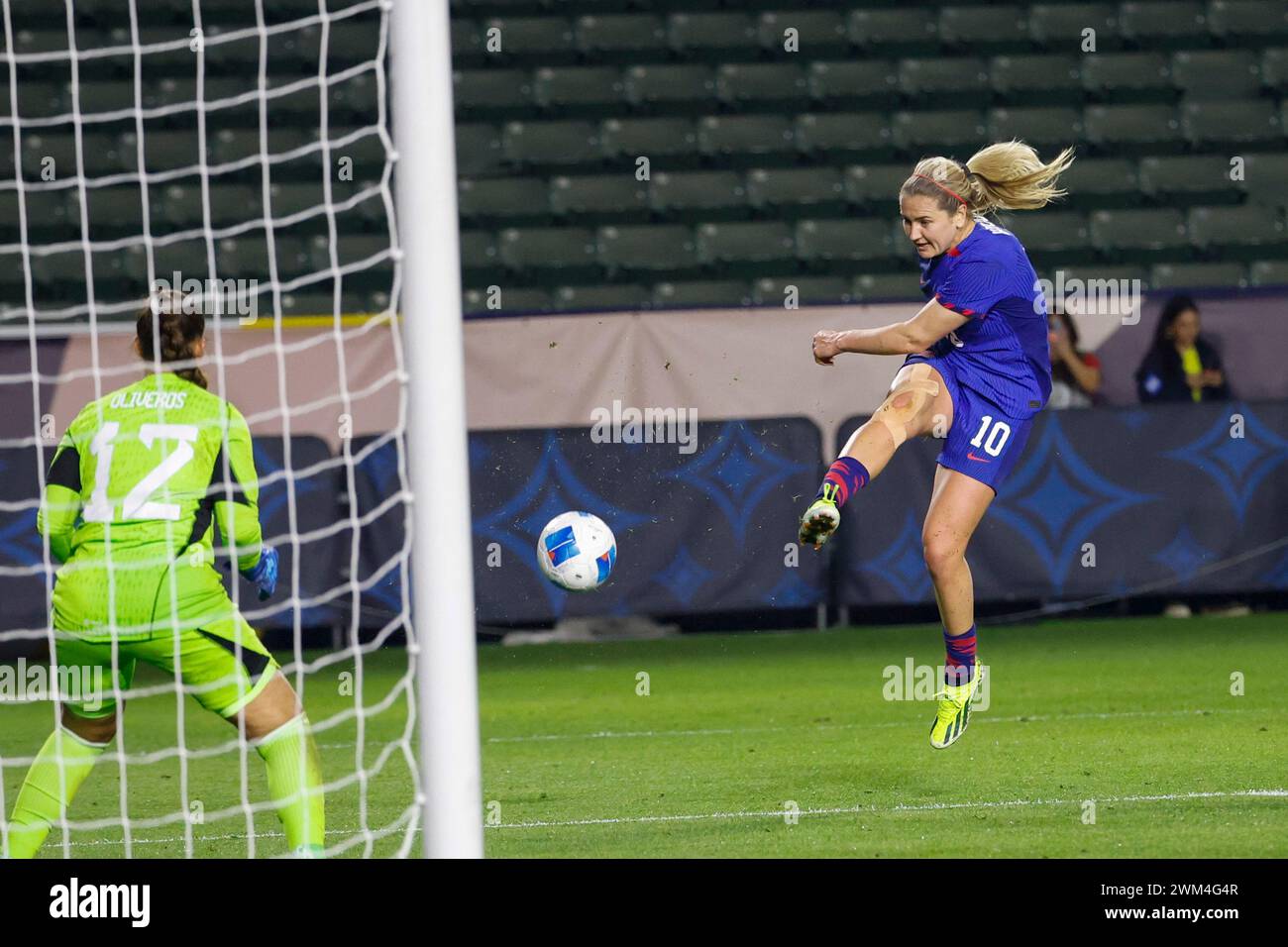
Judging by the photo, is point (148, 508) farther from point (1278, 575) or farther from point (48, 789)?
point (1278, 575)

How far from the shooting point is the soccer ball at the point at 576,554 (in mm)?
6352

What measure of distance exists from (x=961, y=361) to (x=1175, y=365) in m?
4.57

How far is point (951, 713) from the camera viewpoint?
237 inches

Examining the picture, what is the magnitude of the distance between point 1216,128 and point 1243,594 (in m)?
4.51

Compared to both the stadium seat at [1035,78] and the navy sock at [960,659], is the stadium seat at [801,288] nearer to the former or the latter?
the stadium seat at [1035,78]

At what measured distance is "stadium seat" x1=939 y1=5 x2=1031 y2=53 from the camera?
13.9 m

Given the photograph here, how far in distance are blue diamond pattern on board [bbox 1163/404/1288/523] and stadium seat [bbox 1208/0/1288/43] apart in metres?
5.04

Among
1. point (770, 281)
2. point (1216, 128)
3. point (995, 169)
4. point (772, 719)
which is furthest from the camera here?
point (1216, 128)

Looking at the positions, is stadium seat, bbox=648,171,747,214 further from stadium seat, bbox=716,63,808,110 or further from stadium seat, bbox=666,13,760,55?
stadium seat, bbox=666,13,760,55

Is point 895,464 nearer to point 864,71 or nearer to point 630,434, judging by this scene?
point 630,434

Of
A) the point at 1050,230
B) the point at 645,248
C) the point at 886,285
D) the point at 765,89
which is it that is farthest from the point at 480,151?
the point at 1050,230

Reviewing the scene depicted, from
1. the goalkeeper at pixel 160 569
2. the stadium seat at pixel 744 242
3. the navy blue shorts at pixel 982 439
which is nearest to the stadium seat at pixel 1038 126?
the stadium seat at pixel 744 242

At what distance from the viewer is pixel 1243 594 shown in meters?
10.4
